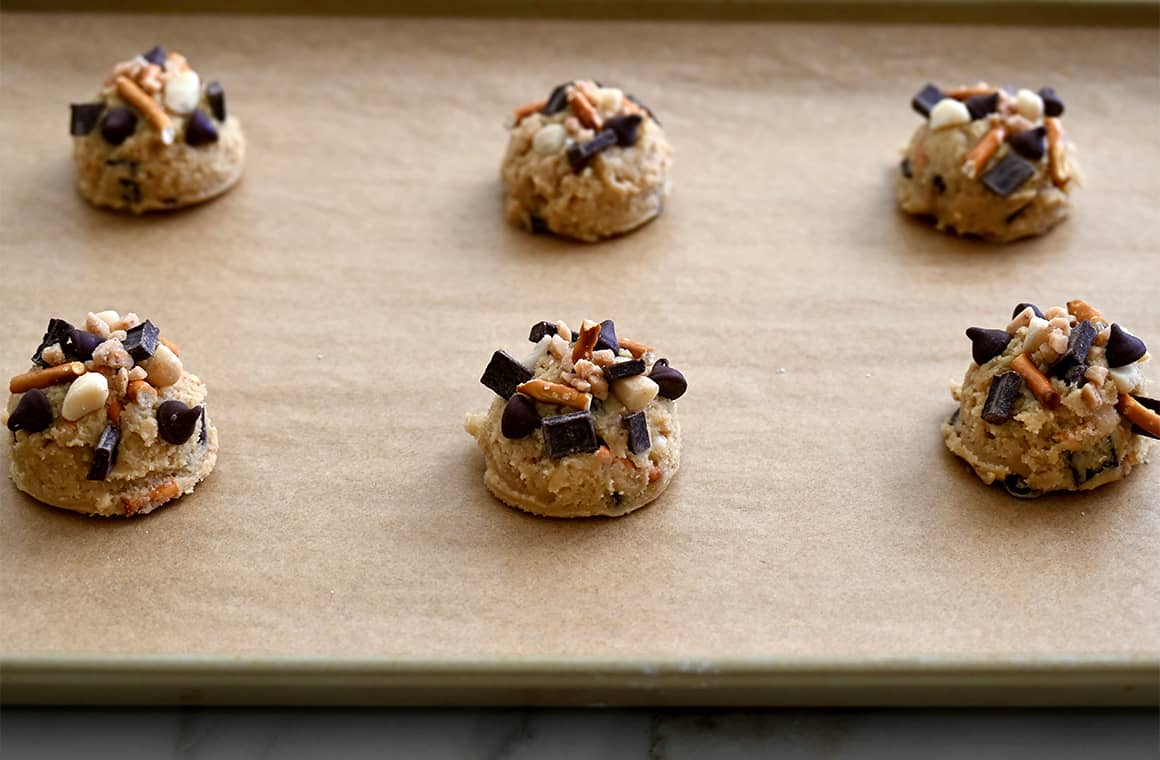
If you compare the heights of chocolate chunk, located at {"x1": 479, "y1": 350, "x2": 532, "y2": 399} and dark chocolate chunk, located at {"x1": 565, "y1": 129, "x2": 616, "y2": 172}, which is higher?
dark chocolate chunk, located at {"x1": 565, "y1": 129, "x2": 616, "y2": 172}

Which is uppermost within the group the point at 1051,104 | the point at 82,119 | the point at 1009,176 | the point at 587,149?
the point at 1051,104

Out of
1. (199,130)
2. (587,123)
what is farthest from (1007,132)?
(199,130)

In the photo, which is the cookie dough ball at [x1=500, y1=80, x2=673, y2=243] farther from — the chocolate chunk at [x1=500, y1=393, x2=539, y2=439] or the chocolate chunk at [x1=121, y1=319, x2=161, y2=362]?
the chocolate chunk at [x1=121, y1=319, x2=161, y2=362]

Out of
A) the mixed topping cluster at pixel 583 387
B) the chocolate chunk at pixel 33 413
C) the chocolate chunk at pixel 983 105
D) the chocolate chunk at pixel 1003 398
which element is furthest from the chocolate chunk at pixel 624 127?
the chocolate chunk at pixel 33 413

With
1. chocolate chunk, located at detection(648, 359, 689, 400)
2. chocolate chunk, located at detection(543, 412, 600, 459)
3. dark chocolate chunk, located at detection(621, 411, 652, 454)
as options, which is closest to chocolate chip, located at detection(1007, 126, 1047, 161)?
chocolate chunk, located at detection(648, 359, 689, 400)

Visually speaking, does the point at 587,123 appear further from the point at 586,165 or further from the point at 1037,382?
the point at 1037,382

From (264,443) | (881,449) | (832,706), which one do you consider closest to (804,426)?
(881,449)
